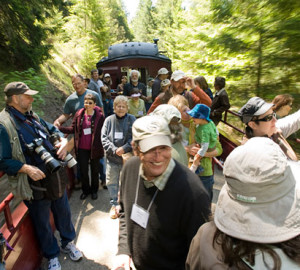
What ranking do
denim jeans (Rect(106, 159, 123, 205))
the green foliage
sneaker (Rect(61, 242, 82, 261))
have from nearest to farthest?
sneaker (Rect(61, 242, 82, 261))
denim jeans (Rect(106, 159, 123, 205))
the green foliage

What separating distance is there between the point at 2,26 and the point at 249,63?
713 centimetres

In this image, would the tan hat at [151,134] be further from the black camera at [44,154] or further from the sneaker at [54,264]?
the sneaker at [54,264]

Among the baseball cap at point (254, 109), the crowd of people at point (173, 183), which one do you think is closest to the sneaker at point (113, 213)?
the crowd of people at point (173, 183)

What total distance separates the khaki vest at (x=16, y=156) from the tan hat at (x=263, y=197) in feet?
7.52

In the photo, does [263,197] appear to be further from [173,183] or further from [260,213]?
[173,183]

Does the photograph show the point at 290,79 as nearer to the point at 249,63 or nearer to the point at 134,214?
the point at 249,63

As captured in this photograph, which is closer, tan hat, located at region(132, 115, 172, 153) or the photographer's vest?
tan hat, located at region(132, 115, 172, 153)

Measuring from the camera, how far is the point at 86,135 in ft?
13.3

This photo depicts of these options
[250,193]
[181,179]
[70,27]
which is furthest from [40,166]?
[70,27]

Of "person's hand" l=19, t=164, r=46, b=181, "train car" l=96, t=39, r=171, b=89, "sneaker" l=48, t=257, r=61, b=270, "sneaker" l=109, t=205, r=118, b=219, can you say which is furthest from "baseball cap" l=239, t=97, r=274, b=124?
"train car" l=96, t=39, r=171, b=89

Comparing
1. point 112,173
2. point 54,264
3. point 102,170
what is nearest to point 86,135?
point 112,173

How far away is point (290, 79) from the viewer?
13.3 ft

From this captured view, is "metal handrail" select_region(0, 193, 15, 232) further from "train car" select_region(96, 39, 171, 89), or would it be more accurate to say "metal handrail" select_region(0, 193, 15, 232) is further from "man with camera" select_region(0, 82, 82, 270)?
"train car" select_region(96, 39, 171, 89)

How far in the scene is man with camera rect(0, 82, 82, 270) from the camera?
232 cm
